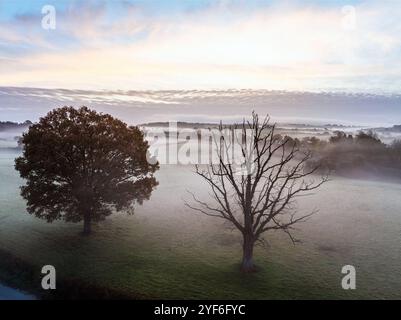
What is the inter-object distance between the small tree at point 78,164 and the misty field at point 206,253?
3179 millimetres

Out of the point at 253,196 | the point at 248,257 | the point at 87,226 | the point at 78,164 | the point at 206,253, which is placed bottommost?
the point at 206,253

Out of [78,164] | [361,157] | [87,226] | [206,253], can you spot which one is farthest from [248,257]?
[361,157]

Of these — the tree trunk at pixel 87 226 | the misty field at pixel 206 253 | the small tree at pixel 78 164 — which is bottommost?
the misty field at pixel 206 253

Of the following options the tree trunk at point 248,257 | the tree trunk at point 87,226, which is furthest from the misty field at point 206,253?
the tree trunk at point 87,226

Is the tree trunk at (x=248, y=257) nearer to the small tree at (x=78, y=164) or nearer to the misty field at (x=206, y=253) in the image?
the misty field at (x=206, y=253)

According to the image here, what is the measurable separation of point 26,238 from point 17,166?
658 centimetres

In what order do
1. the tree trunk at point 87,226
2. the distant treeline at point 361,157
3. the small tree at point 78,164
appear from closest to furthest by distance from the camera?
1. the small tree at point 78,164
2. the tree trunk at point 87,226
3. the distant treeline at point 361,157

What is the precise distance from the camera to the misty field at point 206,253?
28.0 metres

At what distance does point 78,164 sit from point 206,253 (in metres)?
13.8

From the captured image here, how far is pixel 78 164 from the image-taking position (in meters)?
37.6

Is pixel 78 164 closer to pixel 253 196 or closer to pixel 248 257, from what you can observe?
pixel 253 196

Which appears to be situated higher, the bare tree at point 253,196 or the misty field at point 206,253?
the bare tree at point 253,196
